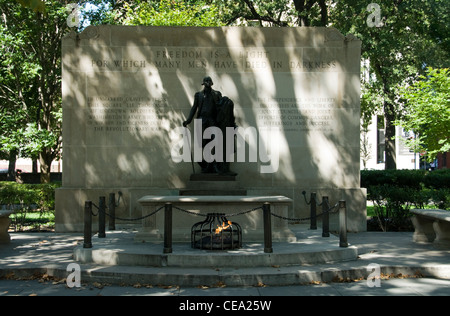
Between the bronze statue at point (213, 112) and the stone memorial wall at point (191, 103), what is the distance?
3.52 feet

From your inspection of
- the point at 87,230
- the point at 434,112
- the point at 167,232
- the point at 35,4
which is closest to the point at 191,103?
the point at 87,230

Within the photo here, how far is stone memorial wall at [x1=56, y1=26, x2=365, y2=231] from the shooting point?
1501 cm

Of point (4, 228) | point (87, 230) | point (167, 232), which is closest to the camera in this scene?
point (167, 232)

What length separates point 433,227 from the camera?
40.8ft

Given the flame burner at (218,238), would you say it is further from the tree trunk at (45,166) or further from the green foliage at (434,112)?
the green foliage at (434,112)

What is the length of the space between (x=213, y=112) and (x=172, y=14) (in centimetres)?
1423

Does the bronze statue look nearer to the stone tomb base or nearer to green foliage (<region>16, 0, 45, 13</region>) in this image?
the stone tomb base

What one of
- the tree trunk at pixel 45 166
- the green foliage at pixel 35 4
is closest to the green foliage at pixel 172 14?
the tree trunk at pixel 45 166

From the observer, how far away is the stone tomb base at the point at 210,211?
37.7ft

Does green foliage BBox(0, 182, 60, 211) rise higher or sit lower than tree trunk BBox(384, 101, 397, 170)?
lower

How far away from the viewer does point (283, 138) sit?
597 inches

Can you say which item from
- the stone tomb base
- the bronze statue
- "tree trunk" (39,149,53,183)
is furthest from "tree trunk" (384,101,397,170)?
the stone tomb base

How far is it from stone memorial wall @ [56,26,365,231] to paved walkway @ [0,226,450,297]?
3.19 metres

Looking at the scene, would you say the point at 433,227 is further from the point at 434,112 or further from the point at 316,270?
the point at 434,112
